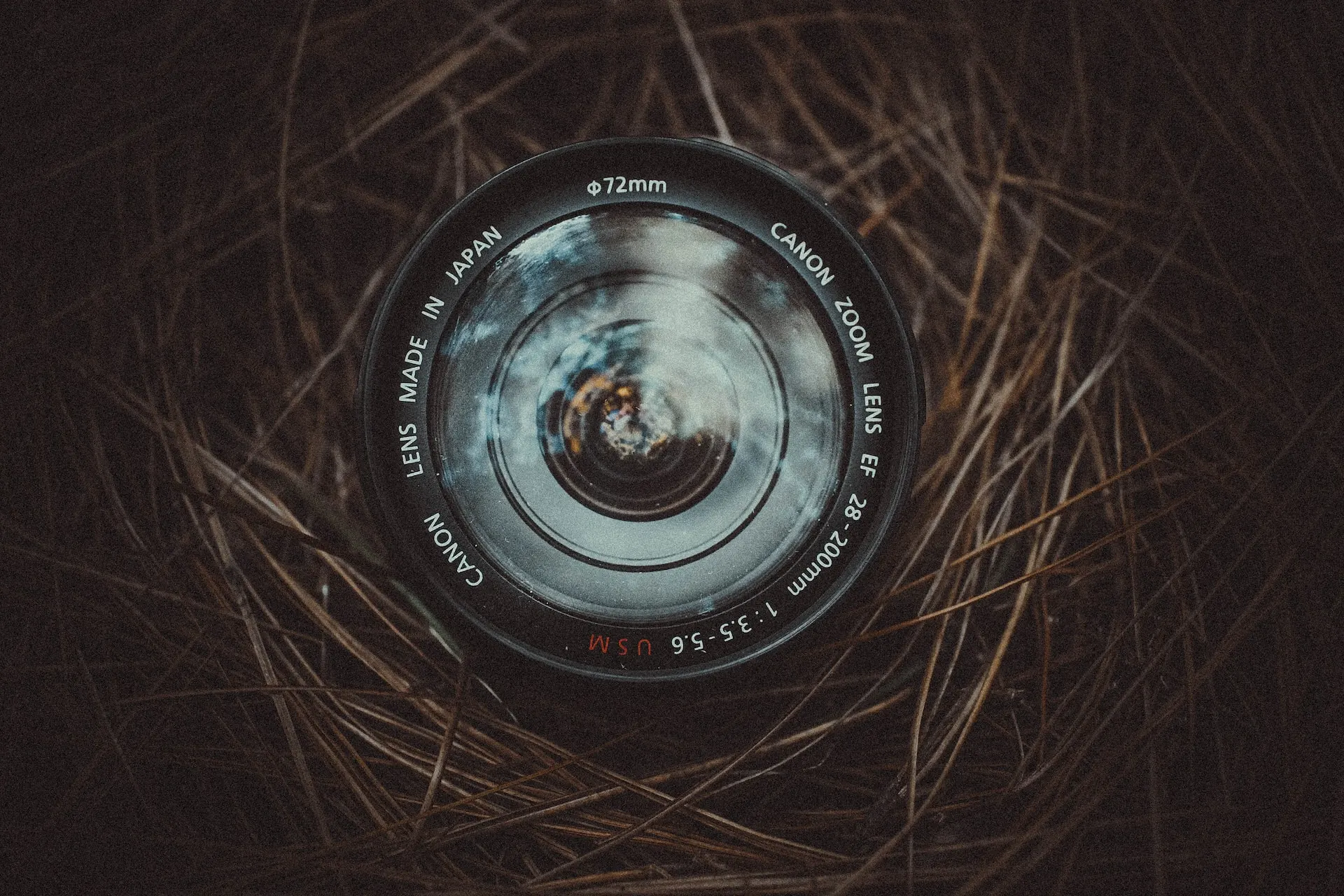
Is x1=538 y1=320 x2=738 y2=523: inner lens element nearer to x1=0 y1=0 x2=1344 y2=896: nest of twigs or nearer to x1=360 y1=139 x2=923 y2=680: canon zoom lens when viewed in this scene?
x1=360 y1=139 x2=923 y2=680: canon zoom lens

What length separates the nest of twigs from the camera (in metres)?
0.77

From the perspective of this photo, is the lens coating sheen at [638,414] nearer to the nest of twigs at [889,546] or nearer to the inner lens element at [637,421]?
the inner lens element at [637,421]

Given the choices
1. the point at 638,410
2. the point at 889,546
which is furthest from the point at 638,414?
the point at 889,546

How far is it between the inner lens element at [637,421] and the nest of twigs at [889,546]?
0.61 feet

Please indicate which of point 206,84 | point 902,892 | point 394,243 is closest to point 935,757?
point 902,892

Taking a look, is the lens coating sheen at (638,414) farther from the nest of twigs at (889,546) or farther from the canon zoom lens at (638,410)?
the nest of twigs at (889,546)

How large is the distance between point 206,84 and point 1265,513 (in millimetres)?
1091

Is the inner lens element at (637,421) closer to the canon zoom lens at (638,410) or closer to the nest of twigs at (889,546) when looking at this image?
the canon zoom lens at (638,410)

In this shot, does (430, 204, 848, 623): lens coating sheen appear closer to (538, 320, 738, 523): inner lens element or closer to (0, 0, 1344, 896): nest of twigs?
(538, 320, 738, 523): inner lens element

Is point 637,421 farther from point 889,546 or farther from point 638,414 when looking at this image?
point 889,546

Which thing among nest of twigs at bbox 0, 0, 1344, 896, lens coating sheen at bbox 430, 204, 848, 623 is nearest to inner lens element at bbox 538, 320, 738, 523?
lens coating sheen at bbox 430, 204, 848, 623

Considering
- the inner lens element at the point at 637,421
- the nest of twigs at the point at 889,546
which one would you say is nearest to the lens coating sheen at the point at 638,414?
the inner lens element at the point at 637,421

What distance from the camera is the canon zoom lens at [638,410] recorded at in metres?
0.74

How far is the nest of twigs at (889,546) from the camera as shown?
77 cm
